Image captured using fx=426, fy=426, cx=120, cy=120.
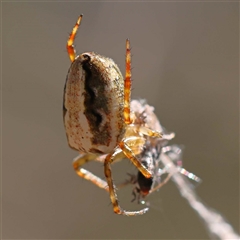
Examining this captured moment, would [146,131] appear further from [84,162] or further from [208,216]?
[208,216]

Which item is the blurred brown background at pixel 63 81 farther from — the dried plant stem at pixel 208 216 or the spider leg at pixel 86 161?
the spider leg at pixel 86 161

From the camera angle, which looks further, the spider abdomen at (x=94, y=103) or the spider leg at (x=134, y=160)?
the spider leg at (x=134, y=160)

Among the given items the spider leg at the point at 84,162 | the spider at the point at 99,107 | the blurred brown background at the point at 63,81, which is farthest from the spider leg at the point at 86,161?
the blurred brown background at the point at 63,81

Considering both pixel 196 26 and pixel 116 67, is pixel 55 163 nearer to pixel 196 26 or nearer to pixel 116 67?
pixel 196 26

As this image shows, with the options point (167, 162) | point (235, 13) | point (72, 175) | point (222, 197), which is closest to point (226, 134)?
point (222, 197)

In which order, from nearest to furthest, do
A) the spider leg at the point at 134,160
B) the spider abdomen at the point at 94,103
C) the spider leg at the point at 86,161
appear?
the spider abdomen at the point at 94,103 → the spider leg at the point at 134,160 → the spider leg at the point at 86,161

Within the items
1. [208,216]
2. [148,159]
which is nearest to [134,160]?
[148,159]
